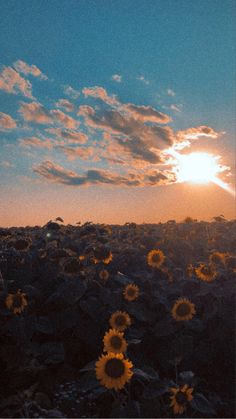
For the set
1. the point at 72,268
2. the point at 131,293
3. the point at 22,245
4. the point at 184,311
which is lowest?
the point at 184,311

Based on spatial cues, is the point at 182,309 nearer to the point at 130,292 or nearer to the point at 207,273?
the point at 130,292

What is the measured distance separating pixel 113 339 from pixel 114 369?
46 cm

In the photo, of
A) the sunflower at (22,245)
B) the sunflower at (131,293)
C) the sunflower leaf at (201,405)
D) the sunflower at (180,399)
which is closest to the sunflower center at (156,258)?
the sunflower at (131,293)

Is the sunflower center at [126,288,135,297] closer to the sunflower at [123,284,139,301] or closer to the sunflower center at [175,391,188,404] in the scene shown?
the sunflower at [123,284,139,301]

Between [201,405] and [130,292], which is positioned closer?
[201,405]

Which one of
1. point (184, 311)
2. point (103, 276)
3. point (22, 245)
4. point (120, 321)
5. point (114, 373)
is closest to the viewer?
point (114, 373)

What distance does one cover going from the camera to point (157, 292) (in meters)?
6.61

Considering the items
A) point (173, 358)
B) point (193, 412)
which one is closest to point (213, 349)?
point (173, 358)

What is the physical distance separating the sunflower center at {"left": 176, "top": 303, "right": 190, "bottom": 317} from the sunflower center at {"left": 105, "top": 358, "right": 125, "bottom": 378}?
192 cm

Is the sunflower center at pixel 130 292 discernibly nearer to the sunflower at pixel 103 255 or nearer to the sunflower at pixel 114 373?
the sunflower at pixel 103 255

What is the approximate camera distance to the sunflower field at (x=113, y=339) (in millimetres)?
4215

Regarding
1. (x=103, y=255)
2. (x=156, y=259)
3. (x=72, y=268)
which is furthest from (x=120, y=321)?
(x=156, y=259)

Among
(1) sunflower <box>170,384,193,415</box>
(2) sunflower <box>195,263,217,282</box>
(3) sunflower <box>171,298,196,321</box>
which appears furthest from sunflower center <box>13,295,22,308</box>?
(2) sunflower <box>195,263,217,282</box>

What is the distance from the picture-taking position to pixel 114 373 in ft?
12.7
